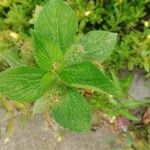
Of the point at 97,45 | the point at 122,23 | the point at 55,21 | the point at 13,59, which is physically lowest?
the point at 122,23

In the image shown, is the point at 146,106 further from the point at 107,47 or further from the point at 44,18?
the point at 44,18

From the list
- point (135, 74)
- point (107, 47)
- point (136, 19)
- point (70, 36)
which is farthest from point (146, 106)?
point (70, 36)

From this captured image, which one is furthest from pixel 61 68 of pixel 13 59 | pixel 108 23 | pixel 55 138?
pixel 55 138

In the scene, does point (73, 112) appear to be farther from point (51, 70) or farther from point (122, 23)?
point (122, 23)

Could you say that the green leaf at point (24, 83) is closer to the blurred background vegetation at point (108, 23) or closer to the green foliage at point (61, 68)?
the green foliage at point (61, 68)

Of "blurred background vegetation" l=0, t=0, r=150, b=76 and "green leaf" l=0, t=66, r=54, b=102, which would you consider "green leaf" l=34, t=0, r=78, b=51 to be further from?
"blurred background vegetation" l=0, t=0, r=150, b=76
